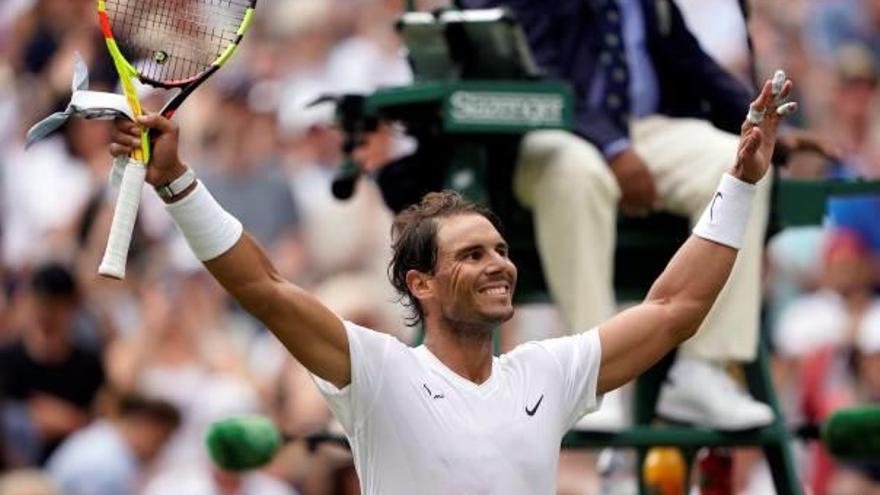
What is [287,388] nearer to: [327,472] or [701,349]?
[327,472]

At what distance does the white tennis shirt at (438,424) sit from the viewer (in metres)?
6.82

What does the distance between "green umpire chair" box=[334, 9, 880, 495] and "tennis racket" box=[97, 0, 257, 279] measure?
2.98 ft

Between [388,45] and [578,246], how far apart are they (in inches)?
253

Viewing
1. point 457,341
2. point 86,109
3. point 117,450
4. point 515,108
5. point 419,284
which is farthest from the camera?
point 117,450

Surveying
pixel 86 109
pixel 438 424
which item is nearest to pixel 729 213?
pixel 438 424

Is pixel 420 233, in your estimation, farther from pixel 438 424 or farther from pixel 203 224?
pixel 203 224

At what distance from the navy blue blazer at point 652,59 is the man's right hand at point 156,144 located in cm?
285

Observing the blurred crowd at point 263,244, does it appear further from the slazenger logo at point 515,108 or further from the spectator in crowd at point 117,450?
the slazenger logo at point 515,108

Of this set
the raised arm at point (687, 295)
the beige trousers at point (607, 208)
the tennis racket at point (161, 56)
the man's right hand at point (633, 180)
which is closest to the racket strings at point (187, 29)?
the tennis racket at point (161, 56)

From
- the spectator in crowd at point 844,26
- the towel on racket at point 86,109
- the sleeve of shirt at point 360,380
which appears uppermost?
the towel on racket at point 86,109

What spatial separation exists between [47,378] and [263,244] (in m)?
1.79

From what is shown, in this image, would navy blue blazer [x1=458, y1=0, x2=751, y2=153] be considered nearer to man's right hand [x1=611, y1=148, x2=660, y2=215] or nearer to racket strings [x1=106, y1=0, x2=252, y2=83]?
man's right hand [x1=611, y1=148, x2=660, y2=215]

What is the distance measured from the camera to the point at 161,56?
6762 mm

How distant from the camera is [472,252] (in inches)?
278
